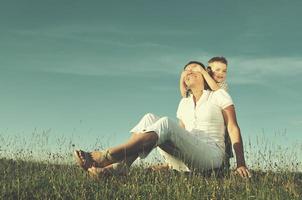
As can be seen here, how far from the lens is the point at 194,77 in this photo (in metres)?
8.14

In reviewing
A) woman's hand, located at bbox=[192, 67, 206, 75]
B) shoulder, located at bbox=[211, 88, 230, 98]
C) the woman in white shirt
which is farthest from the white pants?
woman's hand, located at bbox=[192, 67, 206, 75]

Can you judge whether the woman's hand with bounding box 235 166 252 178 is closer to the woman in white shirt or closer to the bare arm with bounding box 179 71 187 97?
the woman in white shirt

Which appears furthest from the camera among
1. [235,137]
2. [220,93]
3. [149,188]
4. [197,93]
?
[197,93]

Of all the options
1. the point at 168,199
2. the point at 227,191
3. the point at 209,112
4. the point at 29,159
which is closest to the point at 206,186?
the point at 227,191

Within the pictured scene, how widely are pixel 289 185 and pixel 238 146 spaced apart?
1.05 meters

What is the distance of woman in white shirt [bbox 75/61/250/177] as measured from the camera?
6.53 meters

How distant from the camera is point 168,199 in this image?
6.09 meters

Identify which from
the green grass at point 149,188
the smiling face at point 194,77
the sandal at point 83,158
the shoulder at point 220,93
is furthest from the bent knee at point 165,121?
the smiling face at point 194,77

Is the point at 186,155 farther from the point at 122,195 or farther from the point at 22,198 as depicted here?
the point at 22,198

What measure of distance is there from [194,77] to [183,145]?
161cm

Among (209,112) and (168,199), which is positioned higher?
(209,112)

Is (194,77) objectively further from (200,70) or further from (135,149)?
(135,149)

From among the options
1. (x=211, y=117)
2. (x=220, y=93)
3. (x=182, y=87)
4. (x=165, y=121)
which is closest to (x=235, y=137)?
(x=211, y=117)

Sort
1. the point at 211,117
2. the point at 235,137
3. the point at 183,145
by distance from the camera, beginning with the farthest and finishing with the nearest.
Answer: the point at 211,117 < the point at 235,137 < the point at 183,145
